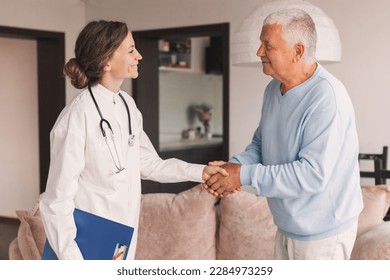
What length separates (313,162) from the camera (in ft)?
6.29

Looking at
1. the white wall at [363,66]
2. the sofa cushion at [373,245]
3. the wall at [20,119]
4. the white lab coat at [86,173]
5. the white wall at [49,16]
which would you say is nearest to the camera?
the white lab coat at [86,173]

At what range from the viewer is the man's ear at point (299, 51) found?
2.02m

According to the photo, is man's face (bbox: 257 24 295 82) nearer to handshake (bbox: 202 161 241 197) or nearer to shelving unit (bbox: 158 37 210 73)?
handshake (bbox: 202 161 241 197)

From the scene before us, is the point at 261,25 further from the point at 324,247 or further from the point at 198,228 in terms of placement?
the point at 324,247

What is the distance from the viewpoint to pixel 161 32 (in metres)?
6.64

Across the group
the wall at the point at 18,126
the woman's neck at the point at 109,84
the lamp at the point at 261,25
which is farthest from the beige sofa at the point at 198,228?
the wall at the point at 18,126

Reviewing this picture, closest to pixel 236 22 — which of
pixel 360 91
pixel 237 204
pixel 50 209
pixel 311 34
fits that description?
pixel 360 91

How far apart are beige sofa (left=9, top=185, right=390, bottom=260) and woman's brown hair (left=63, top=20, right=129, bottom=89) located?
1.35 metres

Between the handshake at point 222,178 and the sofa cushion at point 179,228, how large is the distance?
0.79 m

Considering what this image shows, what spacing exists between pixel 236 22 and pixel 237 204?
10.5 ft

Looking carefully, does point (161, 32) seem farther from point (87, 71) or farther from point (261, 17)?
point (87, 71)

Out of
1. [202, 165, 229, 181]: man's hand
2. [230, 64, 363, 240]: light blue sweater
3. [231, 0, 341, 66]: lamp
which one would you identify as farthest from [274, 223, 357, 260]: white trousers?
[231, 0, 341, 66]: lamp

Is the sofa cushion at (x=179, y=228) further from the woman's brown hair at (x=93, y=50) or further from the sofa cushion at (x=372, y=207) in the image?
the woman's brown hair at (x=93, y=50)

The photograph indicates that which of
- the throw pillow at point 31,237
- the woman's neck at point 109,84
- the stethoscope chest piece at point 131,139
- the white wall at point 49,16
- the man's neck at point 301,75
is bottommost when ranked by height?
the throw pillow at point 31,237
